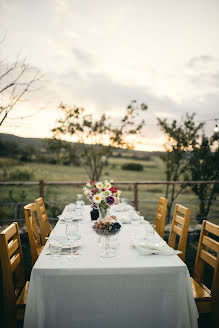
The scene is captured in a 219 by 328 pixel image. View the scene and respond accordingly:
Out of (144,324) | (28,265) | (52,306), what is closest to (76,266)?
(52,306)

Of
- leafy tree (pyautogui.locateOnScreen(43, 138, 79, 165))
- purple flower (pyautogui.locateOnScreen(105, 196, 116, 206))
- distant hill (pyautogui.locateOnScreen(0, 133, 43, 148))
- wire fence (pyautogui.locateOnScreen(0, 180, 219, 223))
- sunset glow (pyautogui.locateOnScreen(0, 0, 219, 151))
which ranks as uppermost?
sunset glow (pyautogui.locateOnScreen(0, 0, 219, 151))

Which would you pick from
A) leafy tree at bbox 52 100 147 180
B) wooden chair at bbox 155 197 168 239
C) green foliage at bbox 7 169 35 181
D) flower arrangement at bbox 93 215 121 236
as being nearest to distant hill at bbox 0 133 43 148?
leafy tree at bbox 52 100 147 180

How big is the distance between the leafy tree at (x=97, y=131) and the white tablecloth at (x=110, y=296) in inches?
198

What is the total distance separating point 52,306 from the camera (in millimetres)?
1524

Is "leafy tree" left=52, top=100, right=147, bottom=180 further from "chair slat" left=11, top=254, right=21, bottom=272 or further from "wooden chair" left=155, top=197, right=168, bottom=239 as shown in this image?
"chair slat" left=11, top=254, right=21, bottom=272

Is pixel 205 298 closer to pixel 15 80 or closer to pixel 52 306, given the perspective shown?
pixel 52 306

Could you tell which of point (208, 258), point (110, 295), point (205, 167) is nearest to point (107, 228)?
point (110, 295)

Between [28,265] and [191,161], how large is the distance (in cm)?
498

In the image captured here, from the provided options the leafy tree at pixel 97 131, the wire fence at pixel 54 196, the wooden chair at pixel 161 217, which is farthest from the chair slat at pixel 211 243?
the leafy tree at pixel 97 131

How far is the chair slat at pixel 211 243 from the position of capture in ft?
6.29

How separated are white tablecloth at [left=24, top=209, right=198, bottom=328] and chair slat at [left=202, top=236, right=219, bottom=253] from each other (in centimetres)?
48

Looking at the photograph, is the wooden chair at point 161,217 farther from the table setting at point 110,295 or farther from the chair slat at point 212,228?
the table setting at point 110,295

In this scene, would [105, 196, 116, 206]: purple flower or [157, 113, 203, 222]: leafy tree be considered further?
[157, 113, 203, 222]: leafy tree

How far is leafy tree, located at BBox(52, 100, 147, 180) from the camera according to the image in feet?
20.6
